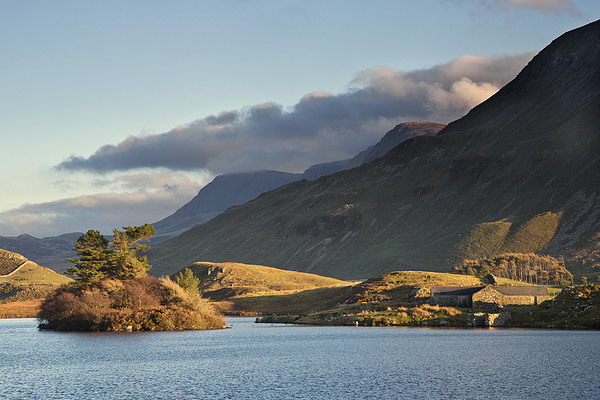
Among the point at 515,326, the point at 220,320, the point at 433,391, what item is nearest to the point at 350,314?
the point at 220,320

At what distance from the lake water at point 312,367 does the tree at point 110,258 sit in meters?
28.9

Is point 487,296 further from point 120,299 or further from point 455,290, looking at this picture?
point 120,299

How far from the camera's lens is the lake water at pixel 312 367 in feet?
166

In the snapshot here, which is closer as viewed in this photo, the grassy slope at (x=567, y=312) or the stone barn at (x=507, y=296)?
the grassy slope at (x=567, y=312)

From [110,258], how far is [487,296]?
74.0m

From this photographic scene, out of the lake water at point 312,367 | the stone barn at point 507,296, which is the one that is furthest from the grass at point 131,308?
the stone barn at point 507,296

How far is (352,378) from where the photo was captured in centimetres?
5722

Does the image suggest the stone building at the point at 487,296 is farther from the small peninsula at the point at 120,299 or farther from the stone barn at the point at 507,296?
the small peninsula at the point at 120,299

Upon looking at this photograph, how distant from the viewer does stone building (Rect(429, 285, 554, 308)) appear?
127375 millimetres

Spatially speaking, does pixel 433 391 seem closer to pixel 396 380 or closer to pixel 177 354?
pixel 396 380

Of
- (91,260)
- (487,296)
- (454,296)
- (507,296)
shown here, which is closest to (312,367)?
(487,296)

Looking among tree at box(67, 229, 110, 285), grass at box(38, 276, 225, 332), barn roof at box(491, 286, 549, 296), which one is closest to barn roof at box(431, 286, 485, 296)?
barn roof at box(491, 286, 549, 296)

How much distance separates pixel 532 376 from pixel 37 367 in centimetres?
4814

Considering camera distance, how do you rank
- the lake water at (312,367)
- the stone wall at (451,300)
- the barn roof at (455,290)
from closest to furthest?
the lake water at (312,367) < the stone wall at (451,300) < the barn roof at (455,290)
